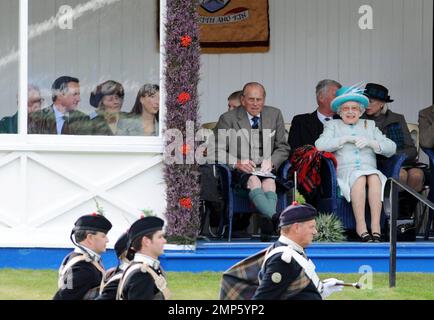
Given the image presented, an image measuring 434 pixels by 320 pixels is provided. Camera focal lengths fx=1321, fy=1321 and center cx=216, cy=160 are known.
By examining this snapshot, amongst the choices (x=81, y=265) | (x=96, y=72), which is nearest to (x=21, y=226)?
(x=96, y=72)

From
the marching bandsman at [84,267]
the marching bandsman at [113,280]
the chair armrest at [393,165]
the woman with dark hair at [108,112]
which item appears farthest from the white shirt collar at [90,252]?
the chair armrest at [393,165]

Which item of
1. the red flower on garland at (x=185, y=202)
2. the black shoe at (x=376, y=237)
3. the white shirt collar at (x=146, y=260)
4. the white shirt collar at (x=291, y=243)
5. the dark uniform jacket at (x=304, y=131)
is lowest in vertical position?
the black shoe at (x=376, y=237)

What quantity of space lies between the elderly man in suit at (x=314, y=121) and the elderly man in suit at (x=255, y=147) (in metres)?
0.48

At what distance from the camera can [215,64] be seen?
16250 mm

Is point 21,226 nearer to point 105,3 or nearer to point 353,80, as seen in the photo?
point 105,3

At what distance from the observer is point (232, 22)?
16.1m

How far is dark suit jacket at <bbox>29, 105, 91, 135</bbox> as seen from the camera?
1312cm

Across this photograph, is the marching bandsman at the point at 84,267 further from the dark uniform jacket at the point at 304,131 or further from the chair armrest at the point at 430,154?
the chair armrest at the point at 430,154

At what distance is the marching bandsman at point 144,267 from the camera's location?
891 centimetres

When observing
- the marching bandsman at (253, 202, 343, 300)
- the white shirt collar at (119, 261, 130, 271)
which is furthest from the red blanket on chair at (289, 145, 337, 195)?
the white shirt collar at (119, 261, 130, 271)

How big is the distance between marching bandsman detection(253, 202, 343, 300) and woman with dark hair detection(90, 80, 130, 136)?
403 centimetres

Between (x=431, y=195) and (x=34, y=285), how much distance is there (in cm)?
443

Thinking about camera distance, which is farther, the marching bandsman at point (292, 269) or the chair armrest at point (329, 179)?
the chair armrest at point (329, 179)

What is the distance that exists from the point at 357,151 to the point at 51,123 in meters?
3.12
